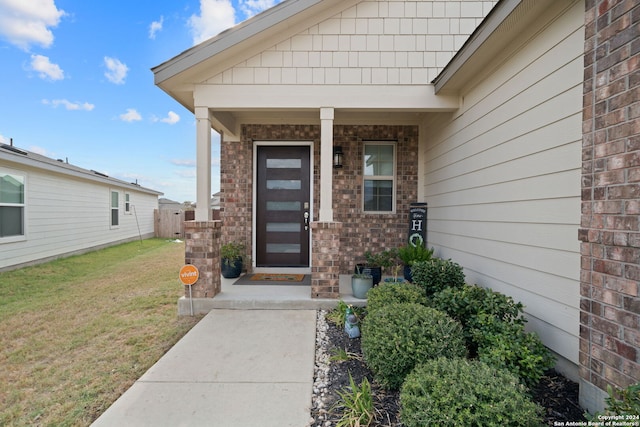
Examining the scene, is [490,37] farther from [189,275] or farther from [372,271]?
[189,275]

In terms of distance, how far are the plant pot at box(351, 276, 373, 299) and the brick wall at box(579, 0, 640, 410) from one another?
2.18m

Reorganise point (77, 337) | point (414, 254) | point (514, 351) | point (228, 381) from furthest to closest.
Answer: point (414, 254) < point (77, 337) < point (228, 381) < point (514, 351)

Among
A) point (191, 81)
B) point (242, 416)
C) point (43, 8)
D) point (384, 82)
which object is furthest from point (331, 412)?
point (43, 8)

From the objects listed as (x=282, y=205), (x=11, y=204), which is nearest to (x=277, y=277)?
(x=282, y=205)

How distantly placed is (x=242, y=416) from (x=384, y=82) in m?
3.65

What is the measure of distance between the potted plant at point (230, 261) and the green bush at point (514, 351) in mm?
3603

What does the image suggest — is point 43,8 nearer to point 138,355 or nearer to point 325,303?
point 138,355

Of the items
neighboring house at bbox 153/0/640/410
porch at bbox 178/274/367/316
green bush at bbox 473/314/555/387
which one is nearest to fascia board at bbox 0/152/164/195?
neighboring house at bbox 153/0/640/410

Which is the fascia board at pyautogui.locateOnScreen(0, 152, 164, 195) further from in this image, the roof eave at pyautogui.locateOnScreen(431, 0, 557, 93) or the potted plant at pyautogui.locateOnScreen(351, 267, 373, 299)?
the roof eave at pyautogui.locateOnScreen(431, 0, 557, 93)

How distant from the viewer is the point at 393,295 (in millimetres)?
2717

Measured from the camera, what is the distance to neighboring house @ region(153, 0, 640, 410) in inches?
61.2

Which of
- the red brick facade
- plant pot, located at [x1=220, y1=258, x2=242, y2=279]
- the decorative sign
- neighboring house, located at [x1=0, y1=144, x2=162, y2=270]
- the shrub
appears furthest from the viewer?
neighboring house, located at [x1=0, y1=144, x2=162, y2=270]

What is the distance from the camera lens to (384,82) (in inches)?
145

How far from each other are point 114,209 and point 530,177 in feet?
40.2
